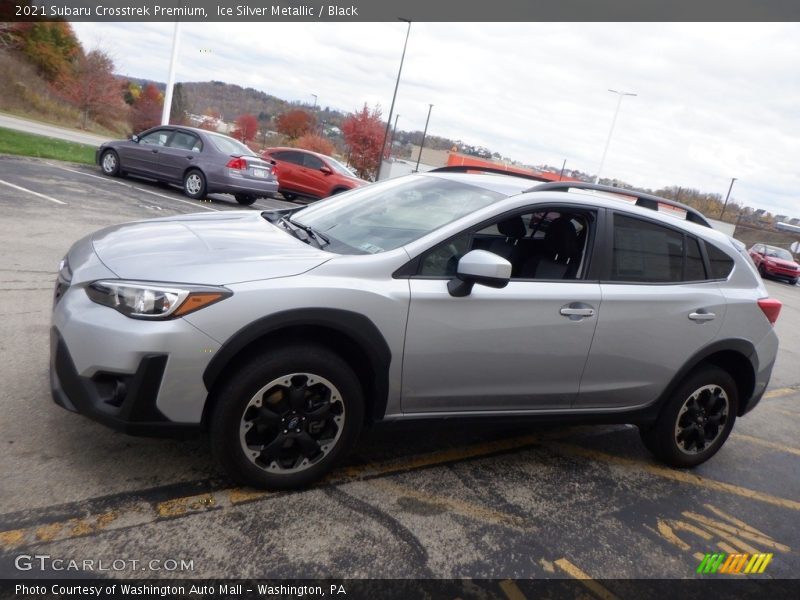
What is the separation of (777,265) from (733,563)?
30038 millimetres

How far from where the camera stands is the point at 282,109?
72688 mm

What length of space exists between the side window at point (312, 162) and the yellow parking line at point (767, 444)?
15.2m

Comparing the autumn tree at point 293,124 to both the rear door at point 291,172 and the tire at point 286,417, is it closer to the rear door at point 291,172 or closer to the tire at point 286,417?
the rear door at point 291,172

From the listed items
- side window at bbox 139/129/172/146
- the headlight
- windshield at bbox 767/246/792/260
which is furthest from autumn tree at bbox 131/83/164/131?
the headlight

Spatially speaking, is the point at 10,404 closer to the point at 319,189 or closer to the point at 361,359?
the point at 361,359

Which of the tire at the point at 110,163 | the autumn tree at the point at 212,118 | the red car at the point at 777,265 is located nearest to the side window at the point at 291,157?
the tire at the point at 110,163

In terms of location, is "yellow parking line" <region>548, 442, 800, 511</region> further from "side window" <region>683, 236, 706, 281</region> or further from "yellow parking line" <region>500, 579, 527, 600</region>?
"yellow parking line" <region>500, 579, 527, 600</region>

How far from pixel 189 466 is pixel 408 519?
1.16 meters

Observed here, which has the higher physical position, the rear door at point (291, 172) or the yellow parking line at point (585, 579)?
the rear door at point (291, 172)

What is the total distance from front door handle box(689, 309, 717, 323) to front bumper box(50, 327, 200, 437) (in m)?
3.07

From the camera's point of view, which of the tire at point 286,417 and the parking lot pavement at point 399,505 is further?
the tire at point 286,417

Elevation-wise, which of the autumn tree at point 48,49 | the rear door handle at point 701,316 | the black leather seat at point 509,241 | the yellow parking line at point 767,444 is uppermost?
the autumn tree at point 48,49

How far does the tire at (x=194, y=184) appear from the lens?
13.7 m

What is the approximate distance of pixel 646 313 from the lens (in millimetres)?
4023
